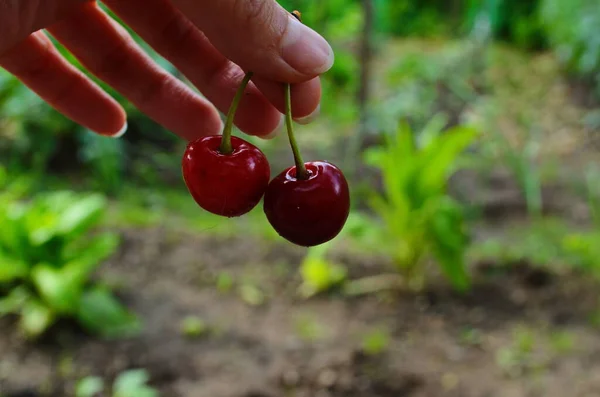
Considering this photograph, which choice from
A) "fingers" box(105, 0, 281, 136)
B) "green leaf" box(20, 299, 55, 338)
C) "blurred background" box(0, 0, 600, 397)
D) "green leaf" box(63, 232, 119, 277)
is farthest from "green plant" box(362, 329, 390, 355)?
"fingers" box(105, 0, 281, 136)

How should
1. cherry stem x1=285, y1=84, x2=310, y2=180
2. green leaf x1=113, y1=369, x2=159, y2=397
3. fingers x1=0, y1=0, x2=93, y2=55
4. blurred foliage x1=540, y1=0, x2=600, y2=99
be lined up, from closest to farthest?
cherry stem x1=285, y1=84, x2=310, y2=180 < fingers x1=0, y1=0, x2=93, y2=55 < green leaf x1=113, y1=369, x2=159, y2=397 < blurred foliage x1=540, y1=0, x2=600, y2=99

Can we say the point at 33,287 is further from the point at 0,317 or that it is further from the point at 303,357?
the point at 303,357

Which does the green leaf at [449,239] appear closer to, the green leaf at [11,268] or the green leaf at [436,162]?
the green leaf at [436,162]

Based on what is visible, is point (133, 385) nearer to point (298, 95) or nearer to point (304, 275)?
point (304, 275)

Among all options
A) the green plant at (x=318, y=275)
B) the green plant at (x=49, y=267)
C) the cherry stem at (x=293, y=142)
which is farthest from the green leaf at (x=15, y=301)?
the cherry stem at (x=293, y=142)

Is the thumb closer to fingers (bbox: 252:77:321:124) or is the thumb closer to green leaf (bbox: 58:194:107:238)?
fingers (bbox: 252:77:321:124)

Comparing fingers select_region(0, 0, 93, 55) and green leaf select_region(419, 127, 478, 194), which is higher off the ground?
fingers select_region(0, 0, 93, 55)

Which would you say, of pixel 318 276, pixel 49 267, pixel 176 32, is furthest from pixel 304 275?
pixel 176 32
